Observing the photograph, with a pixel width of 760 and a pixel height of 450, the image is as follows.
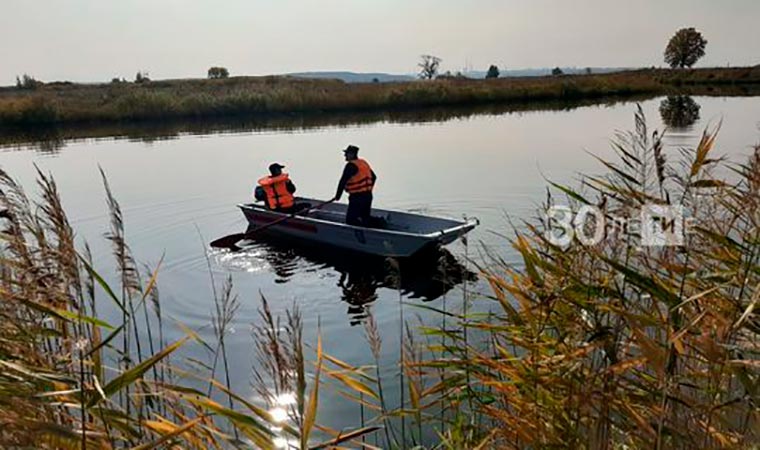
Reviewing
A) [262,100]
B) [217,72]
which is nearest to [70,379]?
[262,100]

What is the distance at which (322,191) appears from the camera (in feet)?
48.2

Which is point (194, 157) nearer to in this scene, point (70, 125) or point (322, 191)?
point (322, 191)

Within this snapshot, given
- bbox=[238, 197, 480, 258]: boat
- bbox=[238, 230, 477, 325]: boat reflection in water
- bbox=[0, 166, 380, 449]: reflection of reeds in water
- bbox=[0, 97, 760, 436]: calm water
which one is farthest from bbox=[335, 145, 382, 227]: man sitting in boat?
bbox=[0, 166, 380, 449]: reflection of reeds in water

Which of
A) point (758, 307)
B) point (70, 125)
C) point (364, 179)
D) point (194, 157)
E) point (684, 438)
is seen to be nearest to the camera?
point (684, 438)

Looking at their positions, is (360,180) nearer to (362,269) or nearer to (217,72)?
(362,269)

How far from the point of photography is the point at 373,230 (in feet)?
29.7

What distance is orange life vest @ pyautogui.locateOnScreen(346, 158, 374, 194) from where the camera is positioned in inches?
366

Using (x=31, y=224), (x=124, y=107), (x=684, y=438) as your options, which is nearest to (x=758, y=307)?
(x=684, y=438)

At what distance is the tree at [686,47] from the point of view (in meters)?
69.1

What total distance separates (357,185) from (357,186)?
0.02m

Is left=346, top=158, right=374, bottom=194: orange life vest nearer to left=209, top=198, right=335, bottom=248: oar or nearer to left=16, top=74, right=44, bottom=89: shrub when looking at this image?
left=209, top=198, right=335, bottom=248: oar

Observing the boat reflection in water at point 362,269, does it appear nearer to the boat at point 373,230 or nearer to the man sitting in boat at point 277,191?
the boat at point 373,230

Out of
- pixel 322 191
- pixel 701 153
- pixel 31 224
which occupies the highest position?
pixel 701 153

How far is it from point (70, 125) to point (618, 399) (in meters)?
32.1
